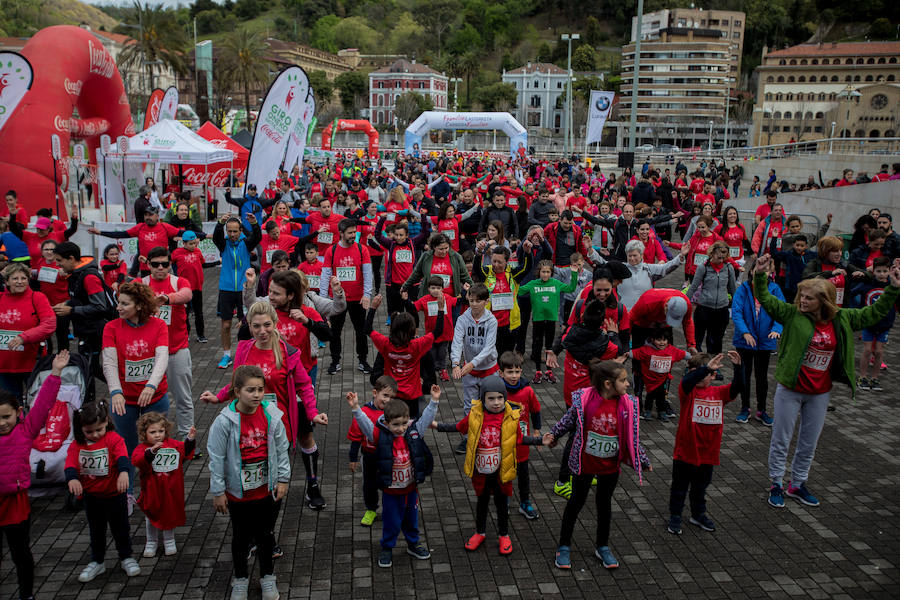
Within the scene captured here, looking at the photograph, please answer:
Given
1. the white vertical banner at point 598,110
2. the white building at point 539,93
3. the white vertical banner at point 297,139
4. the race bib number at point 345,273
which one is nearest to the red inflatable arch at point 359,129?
the white vertical banner at point 598,110

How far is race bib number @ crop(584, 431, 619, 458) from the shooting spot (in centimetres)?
493

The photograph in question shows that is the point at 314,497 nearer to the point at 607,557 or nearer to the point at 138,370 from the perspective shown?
the point at 138,370

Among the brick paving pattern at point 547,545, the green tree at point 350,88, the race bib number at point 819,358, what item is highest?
the green tree at point 350,88

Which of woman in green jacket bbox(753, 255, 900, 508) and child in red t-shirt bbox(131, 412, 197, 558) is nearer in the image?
child in red t-shirt bbox(131, 412, 197, 558)

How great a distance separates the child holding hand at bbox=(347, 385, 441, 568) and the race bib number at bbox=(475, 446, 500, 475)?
0.33m

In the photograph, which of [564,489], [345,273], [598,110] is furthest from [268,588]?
[598,110]

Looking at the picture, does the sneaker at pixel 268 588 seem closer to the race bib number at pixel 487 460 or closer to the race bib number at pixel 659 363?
the race bib number at pixel 487 460

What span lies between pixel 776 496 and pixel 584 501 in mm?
2078

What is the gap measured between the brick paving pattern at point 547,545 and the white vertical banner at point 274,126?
1311cm

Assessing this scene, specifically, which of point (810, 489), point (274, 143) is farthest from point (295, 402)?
point (274, 143)

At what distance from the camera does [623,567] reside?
201 inches

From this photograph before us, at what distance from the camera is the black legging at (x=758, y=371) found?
25.2 ft

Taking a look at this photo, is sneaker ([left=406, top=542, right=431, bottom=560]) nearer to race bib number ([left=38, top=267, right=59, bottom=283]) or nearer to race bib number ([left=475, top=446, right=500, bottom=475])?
race bib number ([left=475, top=446, right=500, bottom=475])

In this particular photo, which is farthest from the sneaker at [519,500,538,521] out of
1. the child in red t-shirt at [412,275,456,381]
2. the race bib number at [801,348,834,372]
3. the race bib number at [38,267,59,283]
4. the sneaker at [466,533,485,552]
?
the race bib number at [38,267,59,283]
